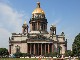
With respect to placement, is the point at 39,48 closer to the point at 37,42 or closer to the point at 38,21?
the point at 37,42

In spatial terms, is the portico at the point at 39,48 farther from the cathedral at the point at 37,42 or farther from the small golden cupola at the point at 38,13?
the small golden cupola at the point at 38,13

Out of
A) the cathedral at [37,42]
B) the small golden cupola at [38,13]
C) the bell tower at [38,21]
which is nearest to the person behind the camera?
the cathedral at [37,42]

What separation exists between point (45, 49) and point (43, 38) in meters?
5.15

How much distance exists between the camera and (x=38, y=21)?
145625 millimetres

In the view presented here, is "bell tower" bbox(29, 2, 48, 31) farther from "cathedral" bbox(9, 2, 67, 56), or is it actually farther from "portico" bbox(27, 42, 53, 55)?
"portico" bbox(27, 42, 53, 55)

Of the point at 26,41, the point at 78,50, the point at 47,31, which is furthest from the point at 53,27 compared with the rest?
the point at 78,50

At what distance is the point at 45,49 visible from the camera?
449 feet

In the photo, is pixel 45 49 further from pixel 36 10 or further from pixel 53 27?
pixel 36 10

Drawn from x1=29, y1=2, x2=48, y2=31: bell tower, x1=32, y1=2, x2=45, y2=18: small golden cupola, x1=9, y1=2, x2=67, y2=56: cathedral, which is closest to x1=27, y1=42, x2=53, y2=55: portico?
x1=9, y1=2, x2=67, y2=56: cathedral

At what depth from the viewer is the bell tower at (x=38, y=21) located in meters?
145

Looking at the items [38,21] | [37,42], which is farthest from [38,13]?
[37,42]

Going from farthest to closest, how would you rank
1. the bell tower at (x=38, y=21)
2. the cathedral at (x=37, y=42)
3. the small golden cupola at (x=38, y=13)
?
the small golden cupola at (x=38, y=13) → the bell tower at (x=38, y=21) → the cathedral at (x=37, y=42)

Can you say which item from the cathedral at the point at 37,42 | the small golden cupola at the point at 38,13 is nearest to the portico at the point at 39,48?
the cathedral at the point at 37,42

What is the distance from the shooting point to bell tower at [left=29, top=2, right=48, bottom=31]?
145 m
